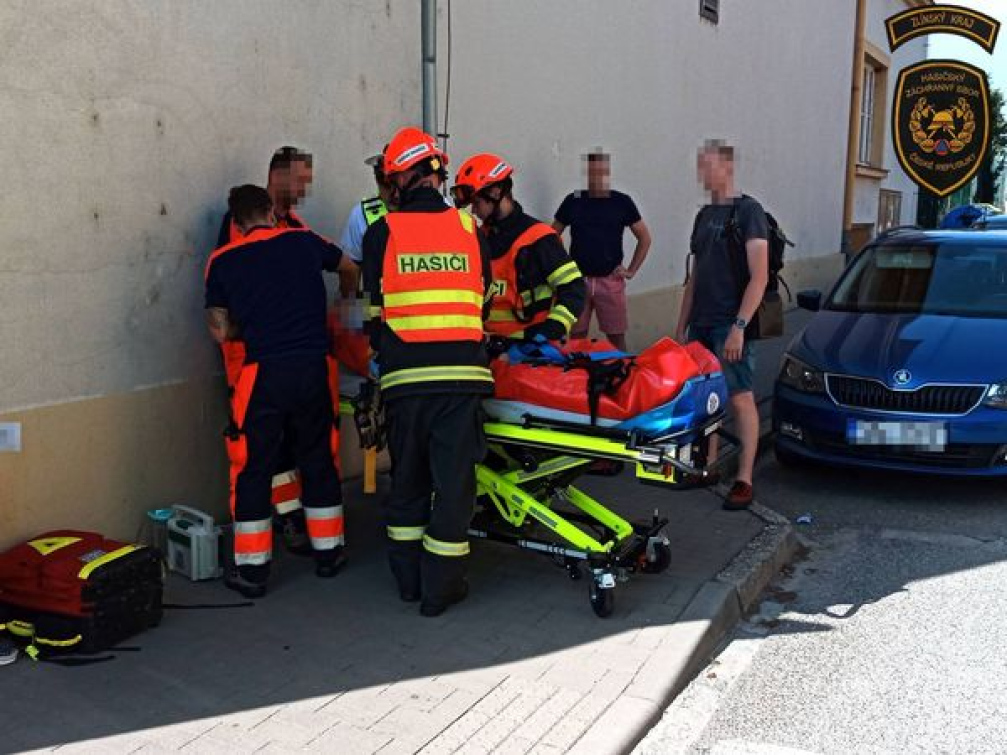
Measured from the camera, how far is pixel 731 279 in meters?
5.74

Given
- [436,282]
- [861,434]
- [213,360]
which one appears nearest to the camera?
[436,282]

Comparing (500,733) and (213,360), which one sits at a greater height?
(213,360)

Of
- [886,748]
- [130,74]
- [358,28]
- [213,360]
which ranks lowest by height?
[886,748]

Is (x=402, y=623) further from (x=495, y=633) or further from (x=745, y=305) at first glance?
(x=745, y=305)

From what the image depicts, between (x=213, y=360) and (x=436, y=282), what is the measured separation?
1.56 metres

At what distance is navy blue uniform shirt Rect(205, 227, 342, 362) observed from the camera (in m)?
4.28

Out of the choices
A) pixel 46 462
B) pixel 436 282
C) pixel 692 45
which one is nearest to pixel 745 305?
pixel 436 282

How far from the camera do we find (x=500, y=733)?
129 inches

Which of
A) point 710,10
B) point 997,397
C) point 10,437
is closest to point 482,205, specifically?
point 10,437

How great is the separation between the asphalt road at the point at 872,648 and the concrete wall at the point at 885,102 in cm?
1435

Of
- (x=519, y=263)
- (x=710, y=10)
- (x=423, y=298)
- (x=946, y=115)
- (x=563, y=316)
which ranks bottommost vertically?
(x=563, y=316)

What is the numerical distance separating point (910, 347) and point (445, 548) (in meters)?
3.61

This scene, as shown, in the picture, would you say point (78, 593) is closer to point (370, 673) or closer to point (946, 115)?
point (370, 673)

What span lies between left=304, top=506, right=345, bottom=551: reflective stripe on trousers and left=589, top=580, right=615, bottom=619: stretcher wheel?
4.06 ft
